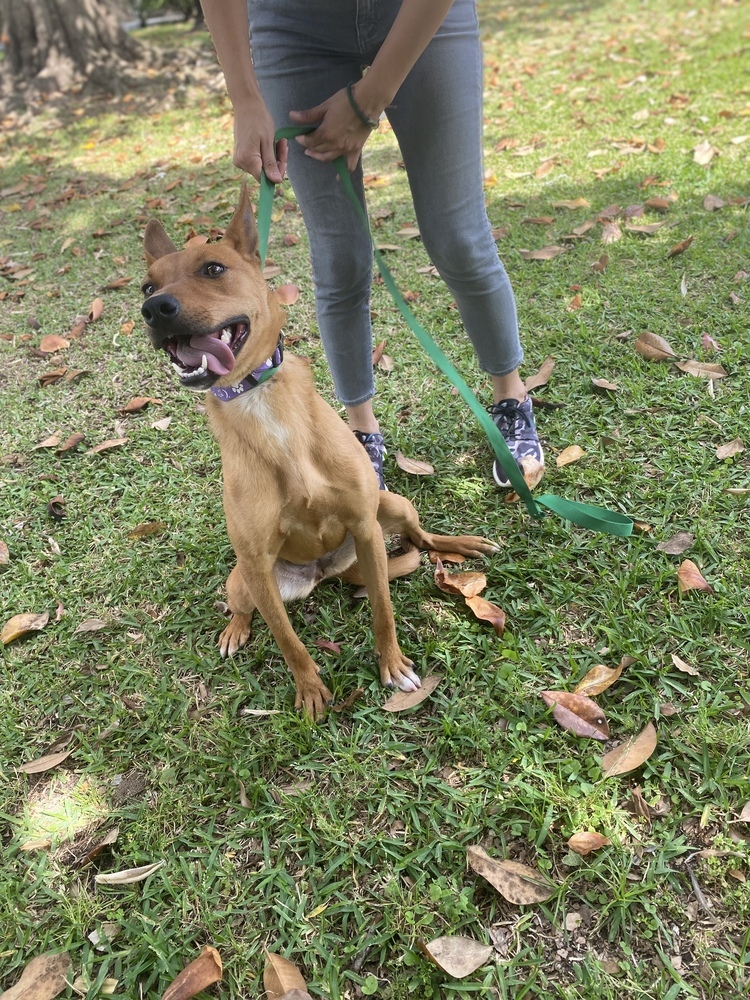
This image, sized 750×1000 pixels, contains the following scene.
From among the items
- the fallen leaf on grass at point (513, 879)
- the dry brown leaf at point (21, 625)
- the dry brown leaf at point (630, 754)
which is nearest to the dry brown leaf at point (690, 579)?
the dry brown leaf at point (630, 754)

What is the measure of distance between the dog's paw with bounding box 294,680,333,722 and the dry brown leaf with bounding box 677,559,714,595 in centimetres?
130

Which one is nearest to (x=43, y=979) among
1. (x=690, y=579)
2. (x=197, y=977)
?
(x=197, y=977)

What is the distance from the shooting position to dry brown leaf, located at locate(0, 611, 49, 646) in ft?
9.36

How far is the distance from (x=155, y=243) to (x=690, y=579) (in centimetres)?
218

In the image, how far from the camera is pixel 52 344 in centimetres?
474

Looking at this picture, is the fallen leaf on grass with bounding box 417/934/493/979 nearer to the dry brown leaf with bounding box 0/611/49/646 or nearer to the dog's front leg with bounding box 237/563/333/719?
the dog's front leg with bounding box 237/563/333/719

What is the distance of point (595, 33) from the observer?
9.45 m

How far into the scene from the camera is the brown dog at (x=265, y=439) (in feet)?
6.35

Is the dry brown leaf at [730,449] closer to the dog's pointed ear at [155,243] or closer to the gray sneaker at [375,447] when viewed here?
the gray sneaker at [375,447]

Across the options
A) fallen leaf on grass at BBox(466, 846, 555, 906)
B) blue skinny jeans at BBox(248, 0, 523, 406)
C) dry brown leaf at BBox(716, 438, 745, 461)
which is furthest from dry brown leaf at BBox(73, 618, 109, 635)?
dry brown leaf at BBox(716, 438, 745, 461)

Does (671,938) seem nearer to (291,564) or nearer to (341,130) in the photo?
(291,564)

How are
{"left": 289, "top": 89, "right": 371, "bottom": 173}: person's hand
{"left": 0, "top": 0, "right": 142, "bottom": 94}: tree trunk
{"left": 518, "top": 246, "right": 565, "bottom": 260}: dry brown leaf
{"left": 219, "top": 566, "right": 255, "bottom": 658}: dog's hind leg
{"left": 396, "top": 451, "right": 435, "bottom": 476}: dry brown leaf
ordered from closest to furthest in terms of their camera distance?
{"left": 289, "top": 89, "right": 371, "bottom": 173}: person's hand, {"left": 219, "top": 566, "right": 255, "bottom": 658}: dog's hind leg, {"left": 396, "top": 451, "right": 435, "bottom": 476}: dry brown leaf, {"left": 518, "top": 246, "right": 565, "bottom": 260}: dry brown leaf, {"left": 0, "top": 0, "right": 142, "bottom": 94}: tree trunk

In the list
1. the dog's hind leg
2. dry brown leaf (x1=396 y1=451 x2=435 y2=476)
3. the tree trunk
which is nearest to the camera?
the dog's hind leg

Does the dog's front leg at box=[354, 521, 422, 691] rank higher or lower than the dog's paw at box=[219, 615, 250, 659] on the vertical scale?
higher
